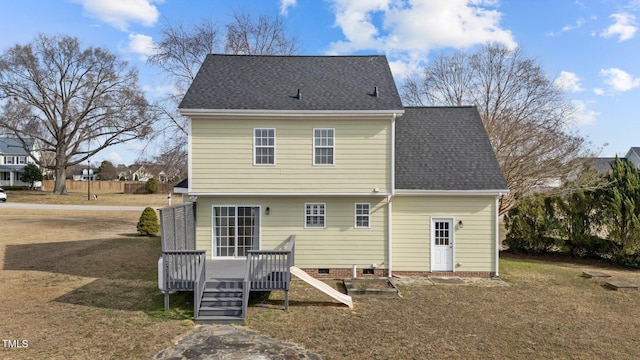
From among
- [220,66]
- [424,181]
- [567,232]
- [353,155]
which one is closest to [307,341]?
[353,155]

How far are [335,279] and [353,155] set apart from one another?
13.8 feet

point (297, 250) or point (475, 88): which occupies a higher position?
point (475, 88)

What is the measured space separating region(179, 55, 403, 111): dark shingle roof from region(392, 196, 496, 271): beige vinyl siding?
11.7 feet

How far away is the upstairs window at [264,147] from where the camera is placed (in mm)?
11453

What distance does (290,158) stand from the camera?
453 inches

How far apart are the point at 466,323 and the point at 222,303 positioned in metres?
5.83

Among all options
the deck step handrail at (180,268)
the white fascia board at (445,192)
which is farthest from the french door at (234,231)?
the white fascia board at (445,192)

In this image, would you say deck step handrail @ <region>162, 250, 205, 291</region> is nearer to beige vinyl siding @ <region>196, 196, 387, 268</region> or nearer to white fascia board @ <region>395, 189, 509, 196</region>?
beige vinyl siding @ <region>196, 196, 387, 268</region>

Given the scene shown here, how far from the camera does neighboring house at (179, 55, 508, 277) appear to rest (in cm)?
1136

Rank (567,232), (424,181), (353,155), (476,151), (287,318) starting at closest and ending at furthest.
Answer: (287,318) → (353,155) → (424,181) → (476,151) → (567,232)

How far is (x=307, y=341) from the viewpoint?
711cm

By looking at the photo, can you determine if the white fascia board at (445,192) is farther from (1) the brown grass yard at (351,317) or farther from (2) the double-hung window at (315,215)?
(1) the brown grass yard at (351,317)

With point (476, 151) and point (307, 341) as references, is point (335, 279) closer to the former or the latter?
point (307, 341)

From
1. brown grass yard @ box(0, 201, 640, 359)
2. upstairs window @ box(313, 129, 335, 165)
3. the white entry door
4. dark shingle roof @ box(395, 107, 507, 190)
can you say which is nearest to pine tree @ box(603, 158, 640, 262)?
brown grass yard @ box(0, 201, 640, 359)
